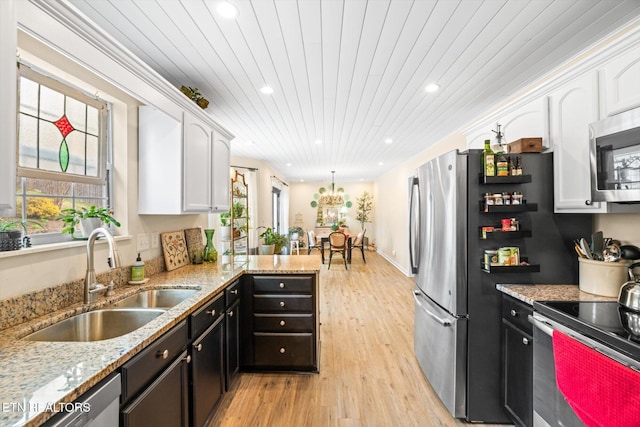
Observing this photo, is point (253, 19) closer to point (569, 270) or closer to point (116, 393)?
point (116, 393)

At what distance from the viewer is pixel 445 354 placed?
197cm

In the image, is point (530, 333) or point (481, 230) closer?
point (530, 333)

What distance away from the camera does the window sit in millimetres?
1333

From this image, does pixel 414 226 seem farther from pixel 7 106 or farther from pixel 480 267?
pixel 7 106

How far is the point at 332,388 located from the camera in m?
2.17

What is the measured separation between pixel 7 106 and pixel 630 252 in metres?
2.94

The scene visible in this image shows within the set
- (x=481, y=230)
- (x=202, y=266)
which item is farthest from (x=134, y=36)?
(x=481, y=230)

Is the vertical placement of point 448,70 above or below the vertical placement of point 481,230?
above

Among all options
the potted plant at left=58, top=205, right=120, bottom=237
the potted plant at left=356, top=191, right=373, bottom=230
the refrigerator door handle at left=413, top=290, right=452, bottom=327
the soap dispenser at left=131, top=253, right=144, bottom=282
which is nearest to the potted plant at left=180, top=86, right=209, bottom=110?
the potted plant at left=58, top=205, right=120, bottom=237

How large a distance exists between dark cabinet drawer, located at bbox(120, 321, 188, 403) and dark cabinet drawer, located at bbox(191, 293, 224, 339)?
0.09m

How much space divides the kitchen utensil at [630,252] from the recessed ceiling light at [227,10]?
261 centimetres

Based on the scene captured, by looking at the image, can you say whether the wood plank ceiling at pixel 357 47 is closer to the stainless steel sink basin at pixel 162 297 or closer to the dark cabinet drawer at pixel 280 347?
the stainless steel sink basin at pixel 162 297

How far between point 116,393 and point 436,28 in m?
2.32

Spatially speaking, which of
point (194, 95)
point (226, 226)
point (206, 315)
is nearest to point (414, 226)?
point (206, 315)
